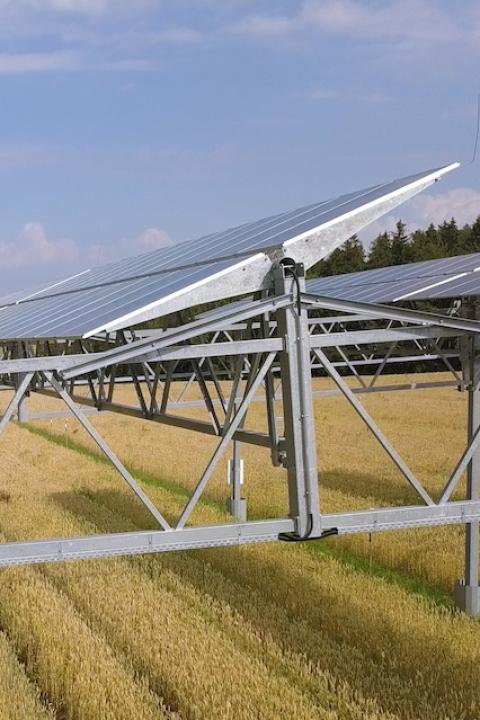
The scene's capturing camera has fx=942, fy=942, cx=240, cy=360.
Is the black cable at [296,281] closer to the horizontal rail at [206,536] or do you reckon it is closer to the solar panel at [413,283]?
the horizontal rail at [206,536]

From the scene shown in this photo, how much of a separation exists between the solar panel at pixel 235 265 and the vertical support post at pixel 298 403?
281mm

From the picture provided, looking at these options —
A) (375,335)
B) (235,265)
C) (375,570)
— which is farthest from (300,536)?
(375,570)

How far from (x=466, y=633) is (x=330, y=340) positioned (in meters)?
4.95

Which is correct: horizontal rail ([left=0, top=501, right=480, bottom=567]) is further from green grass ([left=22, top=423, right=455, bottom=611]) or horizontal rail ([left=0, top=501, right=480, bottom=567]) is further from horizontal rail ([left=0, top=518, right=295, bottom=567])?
green grass ([left=22, top=423, right=455, bottom=611])

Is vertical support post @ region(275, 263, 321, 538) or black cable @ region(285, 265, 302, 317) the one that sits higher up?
black cable @ region(285, 265, 302, 317)

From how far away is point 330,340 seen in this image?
28.4 ft

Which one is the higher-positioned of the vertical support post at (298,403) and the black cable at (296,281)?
the black cable at (296,281)

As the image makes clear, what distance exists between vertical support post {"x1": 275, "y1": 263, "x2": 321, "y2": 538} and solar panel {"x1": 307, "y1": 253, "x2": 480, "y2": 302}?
Answer: 465 cm

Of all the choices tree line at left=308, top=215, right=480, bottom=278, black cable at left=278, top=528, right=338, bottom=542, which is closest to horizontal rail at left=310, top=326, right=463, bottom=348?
black cable at left=278, top=528, right=338, bottom=542

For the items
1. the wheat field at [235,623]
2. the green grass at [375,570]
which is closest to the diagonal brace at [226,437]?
the wheat field at [235,623]

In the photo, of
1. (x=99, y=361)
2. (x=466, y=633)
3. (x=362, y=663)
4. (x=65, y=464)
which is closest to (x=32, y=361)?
(x=99, y=361)

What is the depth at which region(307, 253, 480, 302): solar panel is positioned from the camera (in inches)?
559

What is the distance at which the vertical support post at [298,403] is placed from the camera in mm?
8375

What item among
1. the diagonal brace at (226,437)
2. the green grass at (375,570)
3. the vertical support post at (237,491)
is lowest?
the green grass at (375,570)
